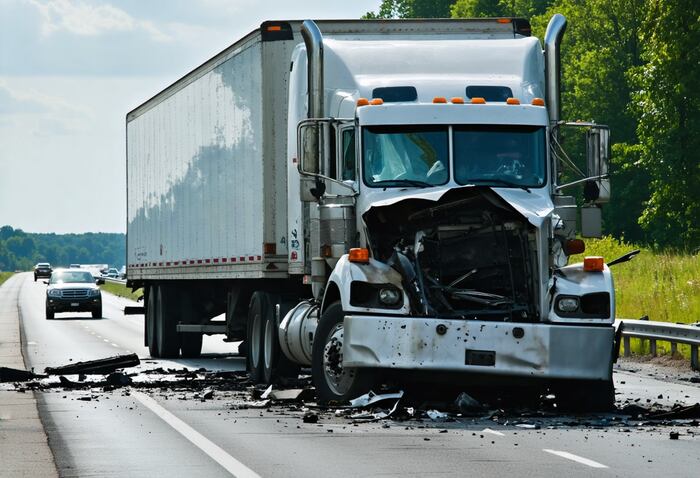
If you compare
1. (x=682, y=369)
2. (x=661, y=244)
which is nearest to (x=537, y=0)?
(x=661, y=244)

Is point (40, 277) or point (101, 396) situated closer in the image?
point (101, 396)

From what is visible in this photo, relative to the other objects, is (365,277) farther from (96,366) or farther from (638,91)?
(638,91)

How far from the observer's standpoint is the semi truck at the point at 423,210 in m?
14.2

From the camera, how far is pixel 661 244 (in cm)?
6206

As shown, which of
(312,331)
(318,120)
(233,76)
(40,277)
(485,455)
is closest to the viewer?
(485,455)

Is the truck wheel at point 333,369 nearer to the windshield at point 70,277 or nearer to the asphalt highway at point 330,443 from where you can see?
the asphalt highway at point 330,443

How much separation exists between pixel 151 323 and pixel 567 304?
1415 centimetres

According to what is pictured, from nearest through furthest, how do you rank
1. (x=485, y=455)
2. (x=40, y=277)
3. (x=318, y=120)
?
(x=485, y=455) → (x=318, y=120) → (x=40, y=277)

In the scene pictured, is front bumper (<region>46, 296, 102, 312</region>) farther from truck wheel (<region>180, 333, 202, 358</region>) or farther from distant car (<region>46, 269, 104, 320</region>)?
truck wheel (<region>180, 333, 202, 358</region>)

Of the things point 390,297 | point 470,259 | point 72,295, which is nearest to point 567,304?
point 470,259

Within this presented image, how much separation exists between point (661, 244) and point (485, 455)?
51.9 metres

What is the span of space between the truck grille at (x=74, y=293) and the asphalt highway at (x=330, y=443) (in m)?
35.0

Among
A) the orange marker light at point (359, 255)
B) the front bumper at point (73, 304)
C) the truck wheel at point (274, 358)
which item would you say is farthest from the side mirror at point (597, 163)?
the front bumper at point (73, 304)

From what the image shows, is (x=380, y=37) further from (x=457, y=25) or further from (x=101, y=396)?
(x=101, y=396)
